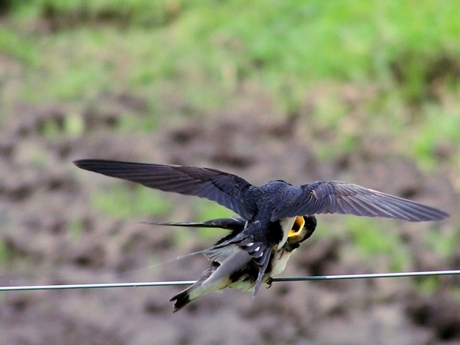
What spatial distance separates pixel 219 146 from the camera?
279 inches

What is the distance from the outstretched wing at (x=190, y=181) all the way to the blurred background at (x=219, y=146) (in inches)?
64.4

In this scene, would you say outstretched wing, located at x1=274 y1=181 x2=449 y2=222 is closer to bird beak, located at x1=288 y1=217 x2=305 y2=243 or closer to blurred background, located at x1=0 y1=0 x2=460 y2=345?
bird beak, located at x1=288 y1=217 x2=305 y2=243

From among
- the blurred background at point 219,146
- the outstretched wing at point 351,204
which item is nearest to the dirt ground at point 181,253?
the blurred background at point 219,146

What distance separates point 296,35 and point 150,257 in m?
2.71

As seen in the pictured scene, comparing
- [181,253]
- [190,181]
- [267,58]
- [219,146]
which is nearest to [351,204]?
[190,181]

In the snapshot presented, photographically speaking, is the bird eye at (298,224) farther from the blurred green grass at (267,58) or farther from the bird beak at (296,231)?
the blurred green grass at (267,58)

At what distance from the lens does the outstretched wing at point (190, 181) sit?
115 inches

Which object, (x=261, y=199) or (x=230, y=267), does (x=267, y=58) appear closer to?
(x=261, y=199)

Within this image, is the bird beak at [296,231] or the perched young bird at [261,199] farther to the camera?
the bird beak at [296,231]

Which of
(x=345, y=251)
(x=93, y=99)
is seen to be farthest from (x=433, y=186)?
(x=93, y=99)

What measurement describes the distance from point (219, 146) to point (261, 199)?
393 cm

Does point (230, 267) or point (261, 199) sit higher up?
point (261, 199)

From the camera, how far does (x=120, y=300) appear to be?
5852 millimetres

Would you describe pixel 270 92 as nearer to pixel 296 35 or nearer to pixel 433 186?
pixel 296 35
